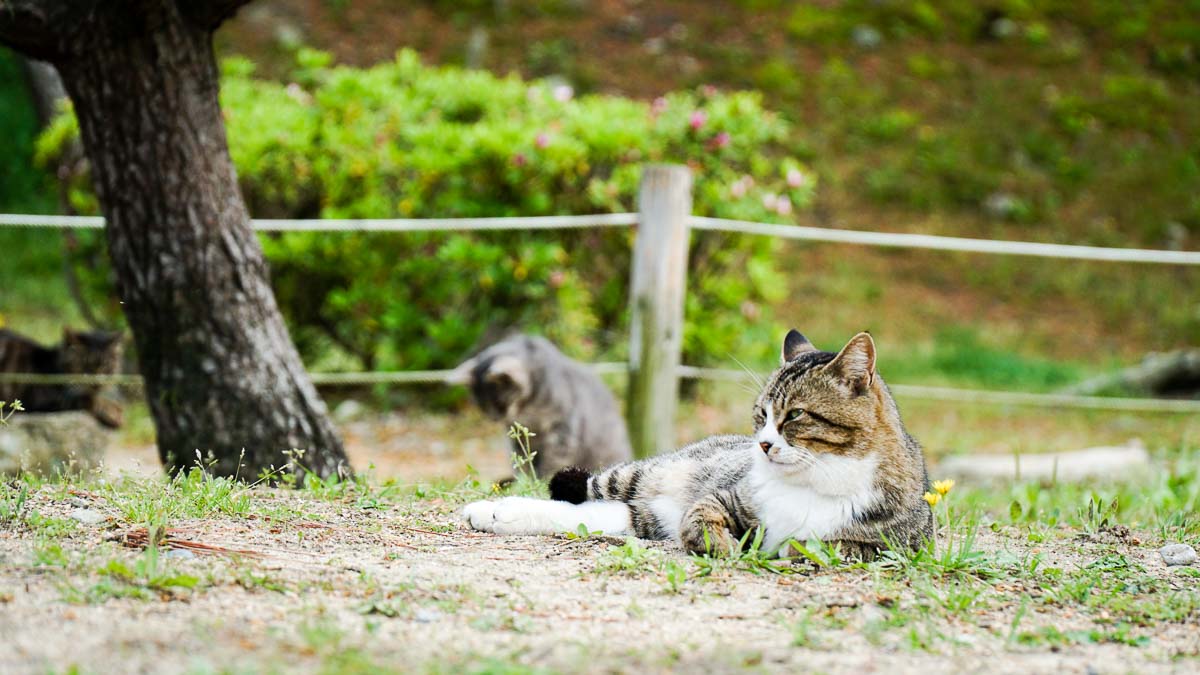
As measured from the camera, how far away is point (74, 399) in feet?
20.7

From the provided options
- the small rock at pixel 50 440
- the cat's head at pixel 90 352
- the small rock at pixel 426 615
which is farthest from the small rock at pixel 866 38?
the small rock at pixel 426 615

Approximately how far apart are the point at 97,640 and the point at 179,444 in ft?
7.60

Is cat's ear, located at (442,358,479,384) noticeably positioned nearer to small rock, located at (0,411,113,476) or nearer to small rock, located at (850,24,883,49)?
small rock, located at (0,411,113,476)

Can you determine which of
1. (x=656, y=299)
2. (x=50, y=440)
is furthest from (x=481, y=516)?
(x=50, y=440)

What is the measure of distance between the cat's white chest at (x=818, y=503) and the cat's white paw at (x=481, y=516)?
838 mm

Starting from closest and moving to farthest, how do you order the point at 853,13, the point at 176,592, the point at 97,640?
the point at 97,640
the point at 176,592
the point at 853,13

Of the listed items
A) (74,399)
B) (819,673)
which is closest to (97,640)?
(819,673)

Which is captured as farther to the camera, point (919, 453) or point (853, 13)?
point (853, 13)

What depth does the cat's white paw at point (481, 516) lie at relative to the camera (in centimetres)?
362

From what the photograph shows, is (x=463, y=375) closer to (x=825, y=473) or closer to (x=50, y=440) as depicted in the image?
(x=50, y=440)

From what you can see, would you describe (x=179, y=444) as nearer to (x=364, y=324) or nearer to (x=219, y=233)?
(x=219, y=233)

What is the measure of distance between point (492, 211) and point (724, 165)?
149 cm

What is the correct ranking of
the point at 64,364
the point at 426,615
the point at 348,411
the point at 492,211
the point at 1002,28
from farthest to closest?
the point at 1002,28 < the point at 348,411 < the point at 492,211 < the point at 64,364 < the point at 426,615

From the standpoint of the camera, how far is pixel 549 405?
5.93 m
